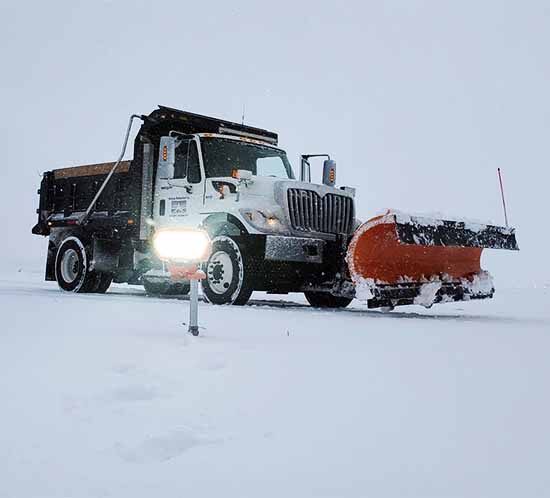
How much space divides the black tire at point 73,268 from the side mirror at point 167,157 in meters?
2.61

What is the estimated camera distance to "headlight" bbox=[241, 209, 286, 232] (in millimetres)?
9078

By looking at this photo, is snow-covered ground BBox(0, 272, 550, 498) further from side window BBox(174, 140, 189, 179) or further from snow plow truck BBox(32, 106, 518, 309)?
side window BBox(174, 140, 189, 179)

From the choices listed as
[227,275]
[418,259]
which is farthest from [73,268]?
[418,259]

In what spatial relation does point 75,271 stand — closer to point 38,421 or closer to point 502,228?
point 502,228

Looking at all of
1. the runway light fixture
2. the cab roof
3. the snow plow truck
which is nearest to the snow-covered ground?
the runway light fixture

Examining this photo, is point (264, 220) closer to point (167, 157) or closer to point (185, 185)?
point (185, 185)

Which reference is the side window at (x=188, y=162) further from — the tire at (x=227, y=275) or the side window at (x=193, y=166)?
the tire at (x=227, y=275)

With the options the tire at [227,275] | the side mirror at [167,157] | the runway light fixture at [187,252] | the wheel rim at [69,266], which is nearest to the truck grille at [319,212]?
the tire at [227,275]

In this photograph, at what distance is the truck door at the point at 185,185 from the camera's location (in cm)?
1008

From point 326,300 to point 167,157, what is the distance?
10.6 feet

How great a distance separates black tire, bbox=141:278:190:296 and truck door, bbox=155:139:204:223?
2337 millimetres

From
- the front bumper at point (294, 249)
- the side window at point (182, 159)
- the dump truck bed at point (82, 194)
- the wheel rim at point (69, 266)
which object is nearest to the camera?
the front bumper at point (294, 249)

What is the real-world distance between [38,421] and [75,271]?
31.6ft

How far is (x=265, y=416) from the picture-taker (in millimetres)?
3074
